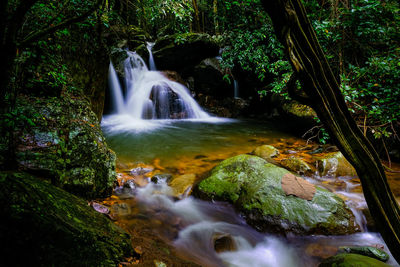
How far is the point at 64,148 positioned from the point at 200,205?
2.14 m

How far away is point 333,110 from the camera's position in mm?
Result: 632

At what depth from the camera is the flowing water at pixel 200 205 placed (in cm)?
255

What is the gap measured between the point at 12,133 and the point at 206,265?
2.50 meters

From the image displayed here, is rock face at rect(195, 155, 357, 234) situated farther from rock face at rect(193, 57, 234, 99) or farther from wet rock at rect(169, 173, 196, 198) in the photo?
rock face at rect(193, 57, 234, 99)

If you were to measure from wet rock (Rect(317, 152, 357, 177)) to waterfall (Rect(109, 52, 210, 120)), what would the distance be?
26.8 ft

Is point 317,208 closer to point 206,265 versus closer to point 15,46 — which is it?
point 206,265

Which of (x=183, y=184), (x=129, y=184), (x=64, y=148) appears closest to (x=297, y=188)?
(x=183, y=184)

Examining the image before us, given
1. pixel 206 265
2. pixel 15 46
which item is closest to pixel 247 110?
pixel 206 265

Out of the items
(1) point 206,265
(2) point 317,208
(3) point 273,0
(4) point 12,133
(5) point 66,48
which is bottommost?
(1) point 206,265

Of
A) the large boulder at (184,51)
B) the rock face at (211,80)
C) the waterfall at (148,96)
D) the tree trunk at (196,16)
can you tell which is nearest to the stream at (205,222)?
the waterfall at (148,96)

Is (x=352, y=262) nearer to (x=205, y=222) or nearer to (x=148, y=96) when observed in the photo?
(x=205, y=222)

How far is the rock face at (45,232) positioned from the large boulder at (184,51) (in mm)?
12426

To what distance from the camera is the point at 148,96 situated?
36.1ft

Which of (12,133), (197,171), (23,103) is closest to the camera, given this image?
(12,133)
